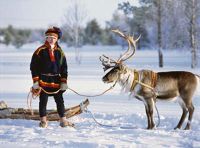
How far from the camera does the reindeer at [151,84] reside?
8.49 m

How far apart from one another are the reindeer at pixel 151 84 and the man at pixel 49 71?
35.0 inches

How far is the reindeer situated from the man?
89 cm

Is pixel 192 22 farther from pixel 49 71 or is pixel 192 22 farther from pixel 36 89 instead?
pixel 36 89

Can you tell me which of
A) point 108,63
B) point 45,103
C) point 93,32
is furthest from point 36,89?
point 93,32

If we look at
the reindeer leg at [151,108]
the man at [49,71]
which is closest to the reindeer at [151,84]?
the reindeer leg at [151,108]

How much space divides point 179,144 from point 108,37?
103 metres

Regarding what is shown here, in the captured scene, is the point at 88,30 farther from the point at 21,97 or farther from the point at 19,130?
the point at 19,130

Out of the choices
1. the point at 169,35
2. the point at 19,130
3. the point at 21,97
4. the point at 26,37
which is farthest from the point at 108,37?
the point at 19,130

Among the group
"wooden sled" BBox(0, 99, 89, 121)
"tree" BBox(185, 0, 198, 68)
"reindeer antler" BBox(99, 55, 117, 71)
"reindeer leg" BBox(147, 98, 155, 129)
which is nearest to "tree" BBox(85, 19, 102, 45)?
"tree" BBox(185, 0, 198, 68)

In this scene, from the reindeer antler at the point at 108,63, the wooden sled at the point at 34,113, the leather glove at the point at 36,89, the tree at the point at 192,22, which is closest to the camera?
the leather glove at the point at 36,89

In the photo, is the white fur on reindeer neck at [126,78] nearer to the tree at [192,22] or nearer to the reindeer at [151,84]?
the reindeer at [151,84]

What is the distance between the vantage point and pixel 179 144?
683cm

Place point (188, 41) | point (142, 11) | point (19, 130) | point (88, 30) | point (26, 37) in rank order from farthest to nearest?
1. point (26, 37)
2. point (88, 30)
3. point (142, 11)
4. point (188, 41)
5. point (19, 130)

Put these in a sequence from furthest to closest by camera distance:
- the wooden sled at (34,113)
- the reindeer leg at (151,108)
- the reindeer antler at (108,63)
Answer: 1. the wooden sled at (34,113)
2. the reindeer antler at (108,63)
3. the reindeer leg at (151,108)
